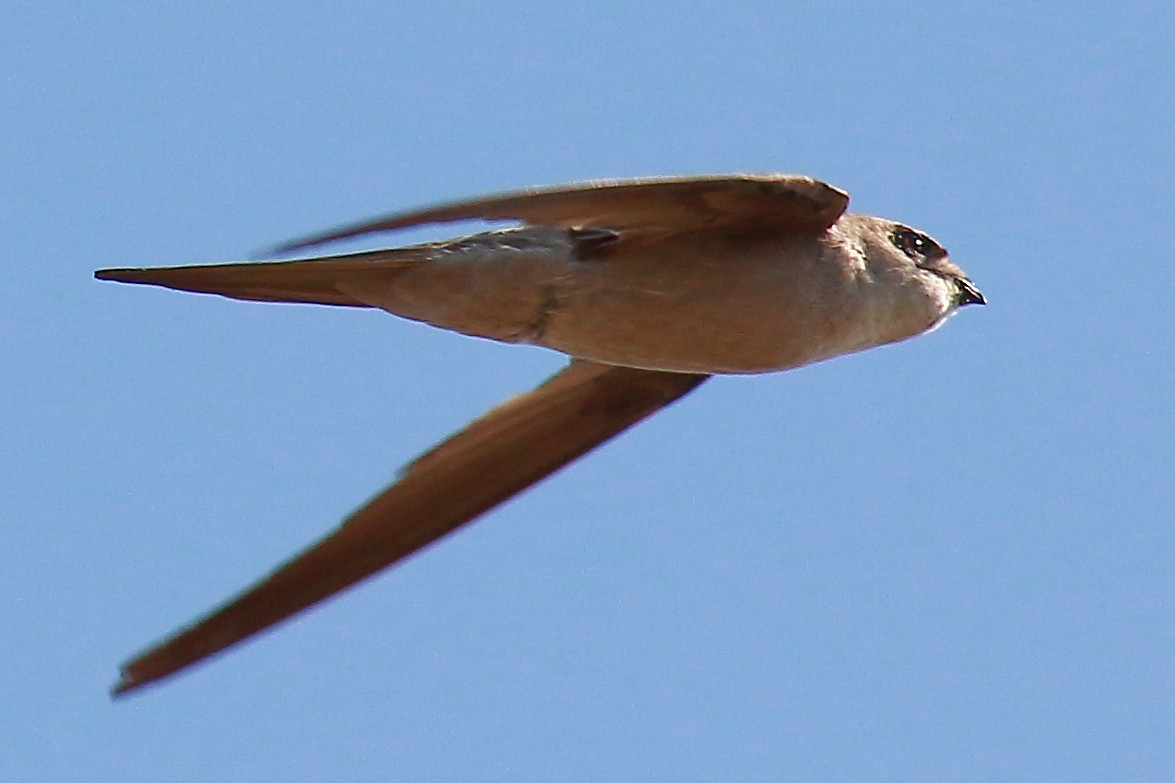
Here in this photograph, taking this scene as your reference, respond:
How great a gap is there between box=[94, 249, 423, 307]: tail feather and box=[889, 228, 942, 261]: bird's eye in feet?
6.09

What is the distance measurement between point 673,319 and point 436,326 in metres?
0.74

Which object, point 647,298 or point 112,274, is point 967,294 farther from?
point 112,274

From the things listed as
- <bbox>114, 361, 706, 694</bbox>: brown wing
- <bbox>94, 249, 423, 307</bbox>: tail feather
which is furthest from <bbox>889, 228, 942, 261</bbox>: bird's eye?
<bbox>94, 249, 423, 307</bbox>: tail feather

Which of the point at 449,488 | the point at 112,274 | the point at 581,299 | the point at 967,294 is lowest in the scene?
the point at 449,488

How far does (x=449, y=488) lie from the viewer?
6887mm

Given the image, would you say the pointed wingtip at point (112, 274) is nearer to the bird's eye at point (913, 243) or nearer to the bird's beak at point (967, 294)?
the bird's eye at point (913, 243)

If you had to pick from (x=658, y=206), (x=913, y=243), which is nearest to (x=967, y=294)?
(x=913, y=243)

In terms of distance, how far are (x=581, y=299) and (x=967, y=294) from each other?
1.80 m

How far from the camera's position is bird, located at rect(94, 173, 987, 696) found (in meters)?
5.99

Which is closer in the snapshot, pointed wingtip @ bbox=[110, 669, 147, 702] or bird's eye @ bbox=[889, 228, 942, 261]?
pointed wingtip @ bbox=[110, 669, 147, 702]

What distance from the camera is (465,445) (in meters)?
6.96

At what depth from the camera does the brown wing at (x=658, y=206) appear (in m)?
5.05

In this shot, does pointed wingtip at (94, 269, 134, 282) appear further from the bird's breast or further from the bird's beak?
the bird's beak

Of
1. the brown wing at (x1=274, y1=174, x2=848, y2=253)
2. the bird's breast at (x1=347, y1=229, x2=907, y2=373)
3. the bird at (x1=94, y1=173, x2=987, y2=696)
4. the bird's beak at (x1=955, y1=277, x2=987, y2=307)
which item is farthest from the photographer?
the bird's beak at (x1=955, y1=277, x2=987, y2=307)
